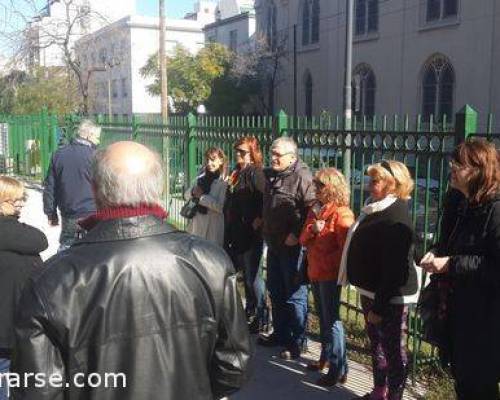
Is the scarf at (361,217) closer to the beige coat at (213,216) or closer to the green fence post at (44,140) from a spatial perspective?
the beige coat at (213,216)

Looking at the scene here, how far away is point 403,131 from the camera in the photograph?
435 cm

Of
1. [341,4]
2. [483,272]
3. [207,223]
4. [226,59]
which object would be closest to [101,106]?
[226,59]

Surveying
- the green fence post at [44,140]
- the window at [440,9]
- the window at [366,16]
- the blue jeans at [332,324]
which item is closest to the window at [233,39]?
the window at [366,16]

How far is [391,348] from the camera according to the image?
380 cm

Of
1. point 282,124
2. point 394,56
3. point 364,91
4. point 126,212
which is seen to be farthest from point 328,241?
point 364,91

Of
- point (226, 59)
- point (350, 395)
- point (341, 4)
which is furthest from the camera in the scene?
point (226, 59)

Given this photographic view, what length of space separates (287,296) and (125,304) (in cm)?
295

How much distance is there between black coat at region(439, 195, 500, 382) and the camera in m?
2.86

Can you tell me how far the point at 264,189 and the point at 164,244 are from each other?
291cm

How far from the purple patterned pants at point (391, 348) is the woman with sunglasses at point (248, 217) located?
1527mm

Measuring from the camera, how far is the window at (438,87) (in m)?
26.0

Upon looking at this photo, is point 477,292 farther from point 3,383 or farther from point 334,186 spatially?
point 3,383

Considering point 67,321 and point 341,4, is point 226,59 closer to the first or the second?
point 341,4

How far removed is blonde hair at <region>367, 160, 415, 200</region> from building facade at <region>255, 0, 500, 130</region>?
1867cm
